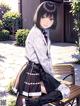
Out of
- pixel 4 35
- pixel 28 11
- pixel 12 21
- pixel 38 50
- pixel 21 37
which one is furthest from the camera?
pixel 12 21

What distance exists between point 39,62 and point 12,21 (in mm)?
16469

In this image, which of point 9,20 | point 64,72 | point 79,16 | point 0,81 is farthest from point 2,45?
point 64,72

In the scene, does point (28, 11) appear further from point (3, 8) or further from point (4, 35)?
point (3, 8)

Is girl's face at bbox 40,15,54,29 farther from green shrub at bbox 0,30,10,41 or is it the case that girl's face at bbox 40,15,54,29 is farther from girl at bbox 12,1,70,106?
green shrub at bbox 0,30,10,41

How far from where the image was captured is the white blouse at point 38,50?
431cm

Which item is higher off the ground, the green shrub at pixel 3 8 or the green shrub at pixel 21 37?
the green shrub at pixel 3 8

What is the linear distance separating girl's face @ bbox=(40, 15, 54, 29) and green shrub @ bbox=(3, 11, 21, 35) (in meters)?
16.2

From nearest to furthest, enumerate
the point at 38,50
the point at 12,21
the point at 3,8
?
1. the point at 38,50
2. the point at 12,21
3. the point at 3,8

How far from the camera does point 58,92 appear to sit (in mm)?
4516

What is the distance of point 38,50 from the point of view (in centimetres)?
430

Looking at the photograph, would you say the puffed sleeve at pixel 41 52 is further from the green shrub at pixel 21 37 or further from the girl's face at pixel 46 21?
the green shrub at pixel 21 37

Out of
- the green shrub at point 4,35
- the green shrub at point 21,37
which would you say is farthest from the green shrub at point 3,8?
the green shrub at point 21,37

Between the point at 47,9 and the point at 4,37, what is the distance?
15.4 m

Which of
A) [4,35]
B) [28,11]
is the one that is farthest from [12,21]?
[4,35]
